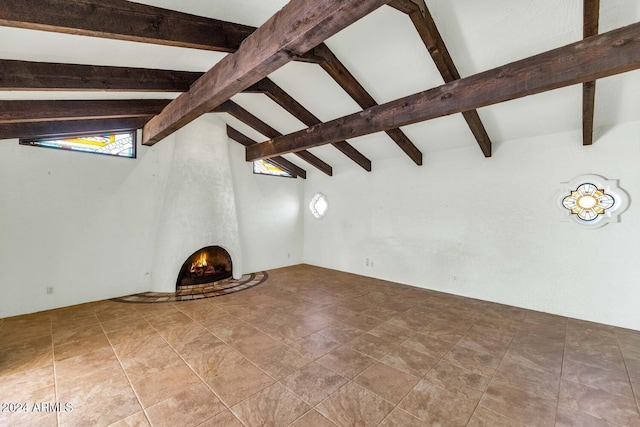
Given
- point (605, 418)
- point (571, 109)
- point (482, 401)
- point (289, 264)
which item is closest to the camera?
point (605, 418)

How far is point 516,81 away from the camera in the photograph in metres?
2.60

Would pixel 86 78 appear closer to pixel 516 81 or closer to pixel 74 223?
pixel 74 223

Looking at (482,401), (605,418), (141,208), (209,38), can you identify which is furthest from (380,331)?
(141,208)

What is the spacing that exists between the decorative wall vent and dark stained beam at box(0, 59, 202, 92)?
584 cm

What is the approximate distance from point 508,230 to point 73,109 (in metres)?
6.87

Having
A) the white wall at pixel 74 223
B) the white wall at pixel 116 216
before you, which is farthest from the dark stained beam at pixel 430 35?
the white wall at pixel 74 223

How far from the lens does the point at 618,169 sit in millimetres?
3596

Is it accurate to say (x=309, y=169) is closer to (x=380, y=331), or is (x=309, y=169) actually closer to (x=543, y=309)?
(x=380, y=331)

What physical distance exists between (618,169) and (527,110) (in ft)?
4.94

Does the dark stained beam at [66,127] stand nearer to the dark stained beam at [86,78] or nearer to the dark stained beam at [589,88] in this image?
the dark stained beam at [86,78]

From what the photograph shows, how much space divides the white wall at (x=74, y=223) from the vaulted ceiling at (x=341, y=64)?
0.58 meters

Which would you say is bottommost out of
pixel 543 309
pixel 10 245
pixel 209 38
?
pixel 543 309

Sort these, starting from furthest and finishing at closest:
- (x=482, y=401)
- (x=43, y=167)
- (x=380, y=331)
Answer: (x=43, y=167) < (x=380, y=331) < (x=482, y=401)

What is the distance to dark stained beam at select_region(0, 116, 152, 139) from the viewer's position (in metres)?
3.50
